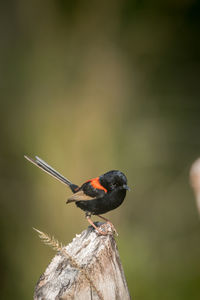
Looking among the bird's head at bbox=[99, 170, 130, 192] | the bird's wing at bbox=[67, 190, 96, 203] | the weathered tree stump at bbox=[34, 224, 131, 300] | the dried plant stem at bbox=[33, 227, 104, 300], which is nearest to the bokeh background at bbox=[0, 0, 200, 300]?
the bird's wing at bbox=[67, 190, 96, 203]

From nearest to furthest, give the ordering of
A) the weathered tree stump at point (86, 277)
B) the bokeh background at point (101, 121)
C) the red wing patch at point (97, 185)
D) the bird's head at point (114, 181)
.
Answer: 1. the weathered tree stump at point (86, 277)
2. the bird's head at point (114, 181)
3. the red wing patch at point (97, 185)
4. the bokeh background at point (101, 121)

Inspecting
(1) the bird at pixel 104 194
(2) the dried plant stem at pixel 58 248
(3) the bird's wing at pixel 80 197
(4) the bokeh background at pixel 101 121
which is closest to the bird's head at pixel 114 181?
(1) the bird at pixel 104 194

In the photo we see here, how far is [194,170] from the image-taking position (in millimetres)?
2613

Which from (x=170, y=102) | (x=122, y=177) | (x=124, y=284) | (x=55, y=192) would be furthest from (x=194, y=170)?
(x=170, y=102)

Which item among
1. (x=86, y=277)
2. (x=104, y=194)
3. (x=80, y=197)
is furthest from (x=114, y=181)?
(x=86, y=277)

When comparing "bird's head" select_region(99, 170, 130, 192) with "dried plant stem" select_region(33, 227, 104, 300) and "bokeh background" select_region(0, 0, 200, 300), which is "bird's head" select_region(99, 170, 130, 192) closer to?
"dried plant stem" select_region(33, 227, 104, 300)

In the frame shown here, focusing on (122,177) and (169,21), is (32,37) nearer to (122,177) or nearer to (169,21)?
(169,21)

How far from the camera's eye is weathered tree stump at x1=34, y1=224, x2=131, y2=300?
152 centimetres

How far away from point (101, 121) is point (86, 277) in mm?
3382

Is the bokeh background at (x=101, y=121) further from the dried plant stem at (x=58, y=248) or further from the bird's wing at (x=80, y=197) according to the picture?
the dried plant stem at (x=58, y=248)

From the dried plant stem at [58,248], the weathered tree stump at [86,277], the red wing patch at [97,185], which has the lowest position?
the weathered tree stump at [86,277]

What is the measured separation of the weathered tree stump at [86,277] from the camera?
5.00 ft

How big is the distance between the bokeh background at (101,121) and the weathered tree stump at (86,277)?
8.34ft

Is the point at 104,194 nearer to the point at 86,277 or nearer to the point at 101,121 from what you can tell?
the point at 86,277
